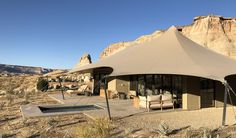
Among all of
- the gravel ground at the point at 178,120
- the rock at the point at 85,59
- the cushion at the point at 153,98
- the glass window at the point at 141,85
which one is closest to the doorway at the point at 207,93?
the gravel ground at the point at 178,120

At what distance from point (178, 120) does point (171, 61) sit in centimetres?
276

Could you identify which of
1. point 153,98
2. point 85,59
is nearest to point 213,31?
point 85,59

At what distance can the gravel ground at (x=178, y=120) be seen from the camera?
27.5ft

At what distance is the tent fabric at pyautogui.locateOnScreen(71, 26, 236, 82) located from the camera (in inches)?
400

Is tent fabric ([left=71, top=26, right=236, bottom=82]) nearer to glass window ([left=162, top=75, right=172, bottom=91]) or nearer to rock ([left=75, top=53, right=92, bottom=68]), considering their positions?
glass window ([left=162, top=75, right=172, bottom=91])

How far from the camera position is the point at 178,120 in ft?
30.6

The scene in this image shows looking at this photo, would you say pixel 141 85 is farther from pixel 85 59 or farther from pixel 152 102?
pixel 85 59

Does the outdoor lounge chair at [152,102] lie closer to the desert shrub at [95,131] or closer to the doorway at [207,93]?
the doorway at [207,93]

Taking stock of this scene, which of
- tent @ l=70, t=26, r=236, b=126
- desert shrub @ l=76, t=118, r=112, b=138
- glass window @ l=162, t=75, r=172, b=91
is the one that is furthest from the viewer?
glass window @ l=162, t=75, r=172, b=91

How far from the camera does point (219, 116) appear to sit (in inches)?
401

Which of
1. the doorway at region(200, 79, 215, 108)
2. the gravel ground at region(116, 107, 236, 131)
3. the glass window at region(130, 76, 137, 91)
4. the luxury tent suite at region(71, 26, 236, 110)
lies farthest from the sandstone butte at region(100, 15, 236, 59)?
the gravel ground at region(116, 107, 236, 131)

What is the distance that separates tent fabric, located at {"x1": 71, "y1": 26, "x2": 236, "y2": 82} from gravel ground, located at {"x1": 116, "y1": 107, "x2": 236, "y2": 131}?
58.6 inches

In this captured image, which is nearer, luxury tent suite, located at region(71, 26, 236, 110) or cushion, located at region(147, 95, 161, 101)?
luxury tent suite, located at region(71, 26, 236, 110)

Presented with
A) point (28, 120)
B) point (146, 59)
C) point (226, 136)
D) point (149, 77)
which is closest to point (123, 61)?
point (146, 59)
